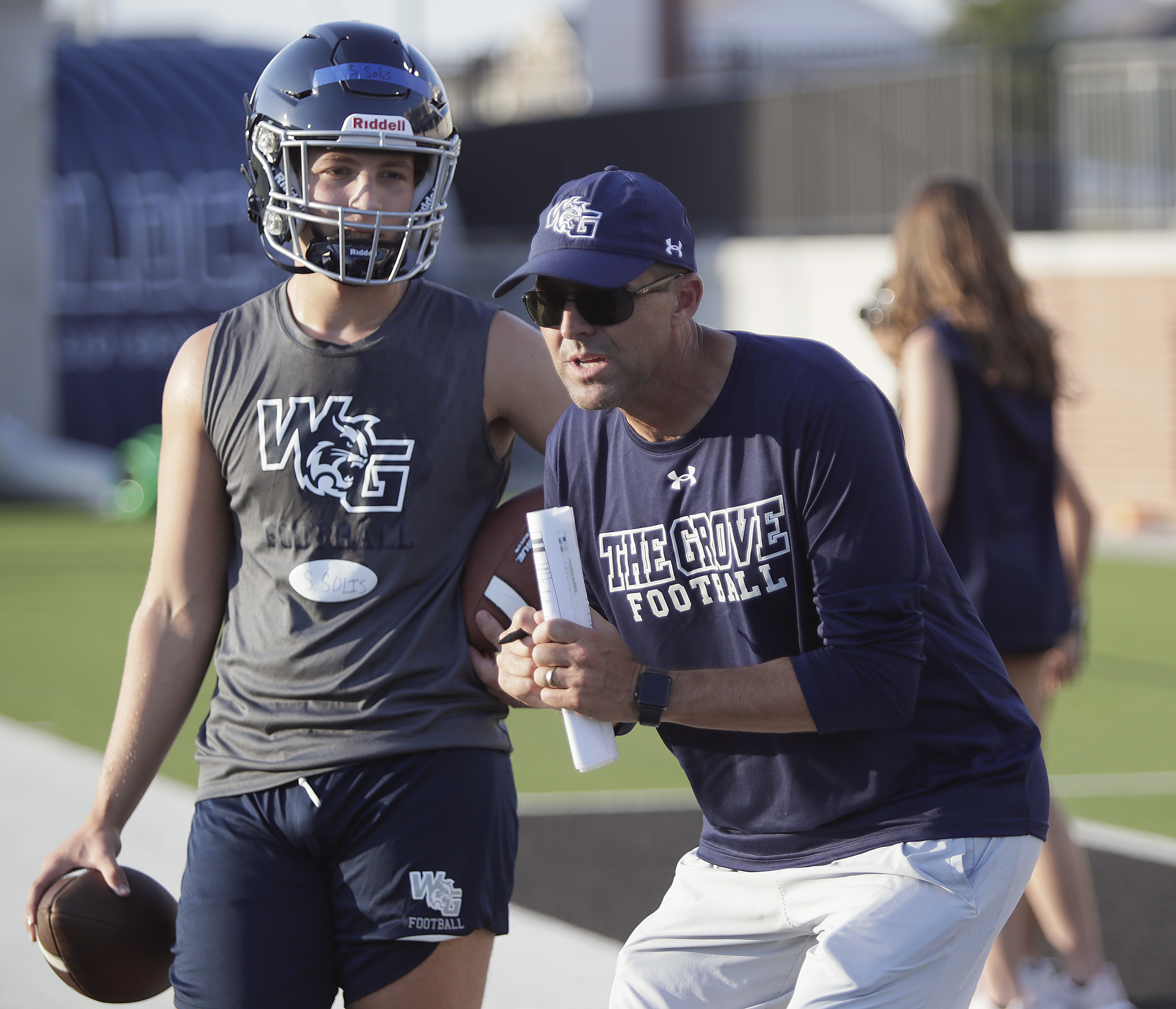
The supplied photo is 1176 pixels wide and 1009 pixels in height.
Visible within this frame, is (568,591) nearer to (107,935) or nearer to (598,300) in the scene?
(598,300)

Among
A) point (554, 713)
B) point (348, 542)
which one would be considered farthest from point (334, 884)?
point (554, 713)

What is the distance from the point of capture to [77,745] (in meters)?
8.10

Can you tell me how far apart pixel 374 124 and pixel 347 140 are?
0.21 feet

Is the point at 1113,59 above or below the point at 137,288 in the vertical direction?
above

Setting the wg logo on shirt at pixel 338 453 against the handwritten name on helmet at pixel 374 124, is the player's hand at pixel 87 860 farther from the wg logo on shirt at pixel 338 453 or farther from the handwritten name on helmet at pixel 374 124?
the handwritten name on helmet at pixel 374 124

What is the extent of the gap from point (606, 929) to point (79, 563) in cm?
1110

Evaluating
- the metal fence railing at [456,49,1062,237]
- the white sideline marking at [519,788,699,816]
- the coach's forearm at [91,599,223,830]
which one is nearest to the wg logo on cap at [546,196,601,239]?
the coach's forearm at [91,599,223,830]

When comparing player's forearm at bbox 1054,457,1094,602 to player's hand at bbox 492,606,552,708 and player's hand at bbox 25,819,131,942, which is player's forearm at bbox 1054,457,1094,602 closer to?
player's hand at bbox 492,606,552,708

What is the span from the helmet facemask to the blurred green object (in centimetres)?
1607

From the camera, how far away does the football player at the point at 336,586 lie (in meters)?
2.99

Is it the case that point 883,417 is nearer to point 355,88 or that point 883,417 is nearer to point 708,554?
point 708,554

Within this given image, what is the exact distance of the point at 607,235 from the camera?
2.71 meters

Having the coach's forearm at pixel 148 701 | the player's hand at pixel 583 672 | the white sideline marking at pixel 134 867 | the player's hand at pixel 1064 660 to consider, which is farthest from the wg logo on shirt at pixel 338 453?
the player's hand at pixel 1064 660

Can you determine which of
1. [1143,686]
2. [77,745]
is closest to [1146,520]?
[1143,686]
